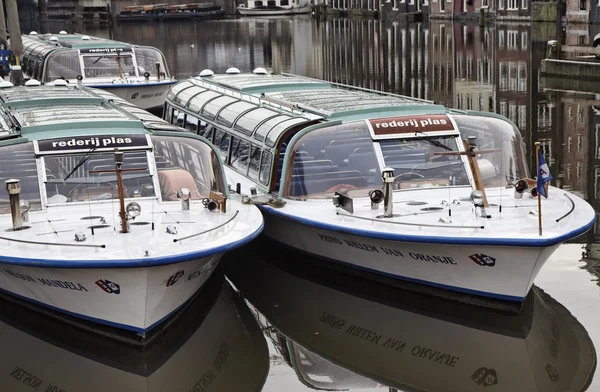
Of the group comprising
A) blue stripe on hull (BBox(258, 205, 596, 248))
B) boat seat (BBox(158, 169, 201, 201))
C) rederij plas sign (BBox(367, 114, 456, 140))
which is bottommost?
blue stripe on hull (BBox(258, 205, 596, 248))

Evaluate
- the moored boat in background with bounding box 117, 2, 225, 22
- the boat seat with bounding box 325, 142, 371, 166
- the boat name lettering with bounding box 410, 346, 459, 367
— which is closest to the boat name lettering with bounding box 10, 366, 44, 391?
the boat name lettering with bounding box 410, 346, 459, 367

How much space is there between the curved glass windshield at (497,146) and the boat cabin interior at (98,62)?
18901mm

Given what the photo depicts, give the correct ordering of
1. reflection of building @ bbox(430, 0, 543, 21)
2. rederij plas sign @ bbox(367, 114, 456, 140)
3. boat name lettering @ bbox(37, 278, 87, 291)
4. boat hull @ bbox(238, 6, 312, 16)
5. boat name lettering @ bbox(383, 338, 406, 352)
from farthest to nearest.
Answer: boat hull @ bbox(238, 6, 312, 16), reflection of building @ bbox(430, 0, 543, 21), rederij plas sign @ bbox(367, 114, 456, 140), boat name lettering @ bbox(383, 338, 406, 352), boat name lettering @ bbox(37, 278, 87, 291)

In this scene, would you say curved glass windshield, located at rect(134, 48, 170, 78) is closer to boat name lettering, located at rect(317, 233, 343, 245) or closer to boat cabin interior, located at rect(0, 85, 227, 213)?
boat cabin interior, located at rect(0, 85, 227, 213)

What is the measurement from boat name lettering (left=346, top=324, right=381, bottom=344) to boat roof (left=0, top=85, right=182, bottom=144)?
15.5 ft

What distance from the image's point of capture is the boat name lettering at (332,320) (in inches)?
571

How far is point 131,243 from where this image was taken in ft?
43.7

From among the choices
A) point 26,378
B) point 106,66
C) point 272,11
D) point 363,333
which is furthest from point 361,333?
point 272,11

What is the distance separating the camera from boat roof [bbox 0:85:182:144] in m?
15.9

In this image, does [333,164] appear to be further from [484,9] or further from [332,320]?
[484,9]

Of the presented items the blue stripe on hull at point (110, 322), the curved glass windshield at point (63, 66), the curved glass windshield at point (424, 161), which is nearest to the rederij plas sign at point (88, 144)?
the blue stripe on hull at point (110, 322)

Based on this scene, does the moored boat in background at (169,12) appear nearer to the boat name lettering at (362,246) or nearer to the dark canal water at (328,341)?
the dark canal water at (328,341)

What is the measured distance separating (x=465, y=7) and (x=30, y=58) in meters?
55.8

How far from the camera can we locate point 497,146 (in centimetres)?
1656
